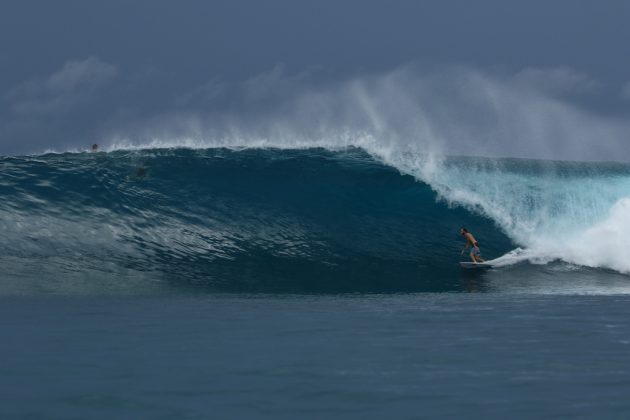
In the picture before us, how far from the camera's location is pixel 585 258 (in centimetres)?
1933

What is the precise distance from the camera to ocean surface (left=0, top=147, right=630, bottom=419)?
724 centimetres

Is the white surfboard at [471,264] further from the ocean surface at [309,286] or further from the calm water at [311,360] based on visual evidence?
the calm water at [311,360]

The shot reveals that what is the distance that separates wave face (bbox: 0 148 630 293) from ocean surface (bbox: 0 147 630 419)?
67 millimetres

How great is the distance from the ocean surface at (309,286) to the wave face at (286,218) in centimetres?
7

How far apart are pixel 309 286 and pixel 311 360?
23.2 ft

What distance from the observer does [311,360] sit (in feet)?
27.6

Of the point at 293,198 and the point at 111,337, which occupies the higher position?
the point at 293,198

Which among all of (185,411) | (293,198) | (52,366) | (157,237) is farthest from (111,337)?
(293,198)

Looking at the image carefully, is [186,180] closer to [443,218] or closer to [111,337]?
[443,218]

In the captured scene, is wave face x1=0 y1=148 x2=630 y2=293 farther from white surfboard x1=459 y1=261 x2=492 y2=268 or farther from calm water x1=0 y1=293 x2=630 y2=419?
calm water x1=0 y1=293 x2=630 y2=419

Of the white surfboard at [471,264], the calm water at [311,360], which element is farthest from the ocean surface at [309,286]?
the white surfboard at [471,264]

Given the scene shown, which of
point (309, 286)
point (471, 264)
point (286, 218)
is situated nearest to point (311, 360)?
point (309, 286)

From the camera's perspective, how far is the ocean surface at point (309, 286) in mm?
7238

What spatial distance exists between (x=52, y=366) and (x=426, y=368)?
3.56 m
